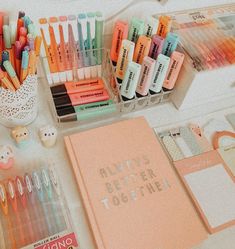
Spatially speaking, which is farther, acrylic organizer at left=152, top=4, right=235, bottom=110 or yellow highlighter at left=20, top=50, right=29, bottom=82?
acrylic organizer at left=152, top=4, right=235, bottom=110

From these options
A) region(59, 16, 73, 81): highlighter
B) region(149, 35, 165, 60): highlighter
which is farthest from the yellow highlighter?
region(149, 35, 165, 60): highlighter

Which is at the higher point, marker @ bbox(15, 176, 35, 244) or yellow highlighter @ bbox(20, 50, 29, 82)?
yellow highlighter @ bbox(20, 50, 29, 82)

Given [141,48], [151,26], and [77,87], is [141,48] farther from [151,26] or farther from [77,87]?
[77,87]

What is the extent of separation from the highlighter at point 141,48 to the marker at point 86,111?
A: 10 cm

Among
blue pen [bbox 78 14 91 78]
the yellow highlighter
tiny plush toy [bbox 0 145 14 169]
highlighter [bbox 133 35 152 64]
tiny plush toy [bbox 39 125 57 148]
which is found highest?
blue pen [bbox 78 14 91 78]

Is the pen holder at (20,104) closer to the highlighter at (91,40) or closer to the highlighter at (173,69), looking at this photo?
the highlighter at (91,40)

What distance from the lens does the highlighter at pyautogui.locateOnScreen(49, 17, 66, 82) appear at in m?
0.49

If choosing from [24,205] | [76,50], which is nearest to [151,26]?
[76,50]

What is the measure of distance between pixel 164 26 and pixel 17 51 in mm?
255

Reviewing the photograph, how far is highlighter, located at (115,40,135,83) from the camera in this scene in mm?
498

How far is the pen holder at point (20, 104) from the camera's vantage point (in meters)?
0.45

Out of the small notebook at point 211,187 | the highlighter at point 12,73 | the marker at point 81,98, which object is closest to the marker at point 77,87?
the marker at point 81,98

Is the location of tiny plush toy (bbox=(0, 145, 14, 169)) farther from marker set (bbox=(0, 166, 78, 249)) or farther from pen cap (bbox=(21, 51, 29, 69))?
pen cap (bbox=(21, 51, 29, 69))

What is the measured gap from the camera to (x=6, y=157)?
1.55 ft
